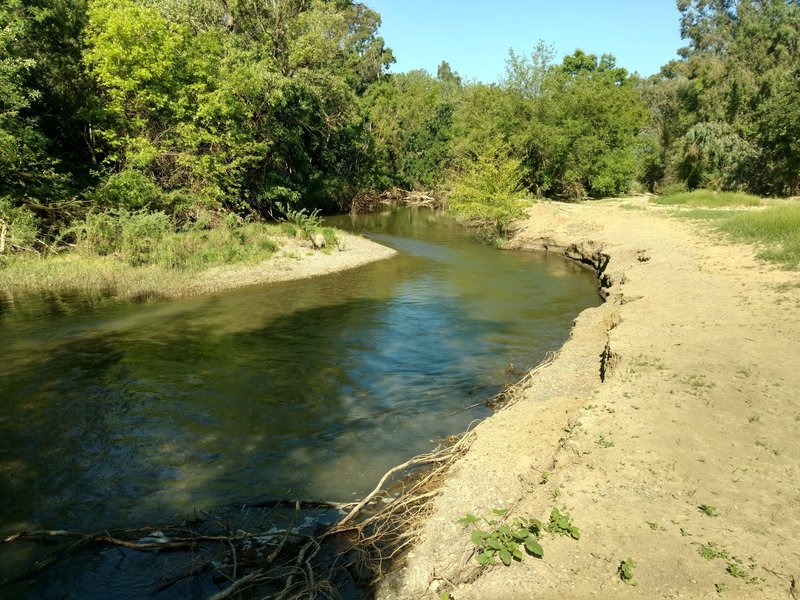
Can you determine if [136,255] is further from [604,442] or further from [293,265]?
[604,442]

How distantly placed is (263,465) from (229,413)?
6.42 ft

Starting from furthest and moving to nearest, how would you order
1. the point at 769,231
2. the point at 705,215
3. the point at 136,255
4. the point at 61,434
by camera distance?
the point at 705,215, the point at 136,255, the point at 769,231, the point at 61,434

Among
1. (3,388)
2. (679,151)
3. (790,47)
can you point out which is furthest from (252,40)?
(790,47)

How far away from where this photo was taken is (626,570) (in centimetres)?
399

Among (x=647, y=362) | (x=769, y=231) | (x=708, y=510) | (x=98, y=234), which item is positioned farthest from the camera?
(x=98, y=234)

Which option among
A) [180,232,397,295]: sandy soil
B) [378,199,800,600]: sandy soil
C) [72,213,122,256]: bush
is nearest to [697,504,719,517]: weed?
[378,199,800,600]: sandy soil

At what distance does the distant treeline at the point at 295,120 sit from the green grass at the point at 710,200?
15.2ft

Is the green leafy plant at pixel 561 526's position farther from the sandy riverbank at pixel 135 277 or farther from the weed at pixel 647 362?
the sandy riverbank at pixel 135 277

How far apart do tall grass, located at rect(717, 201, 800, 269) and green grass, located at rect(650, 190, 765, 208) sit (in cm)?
935

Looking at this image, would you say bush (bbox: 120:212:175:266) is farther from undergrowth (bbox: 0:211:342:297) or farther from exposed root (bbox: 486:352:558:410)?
exposed root (bbox: 486:352:558:410)

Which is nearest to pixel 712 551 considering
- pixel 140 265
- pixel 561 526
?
pixel 561 526

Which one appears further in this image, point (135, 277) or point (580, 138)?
point (580, 138)

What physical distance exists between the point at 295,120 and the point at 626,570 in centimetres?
3067

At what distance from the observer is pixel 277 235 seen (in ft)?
78.8
